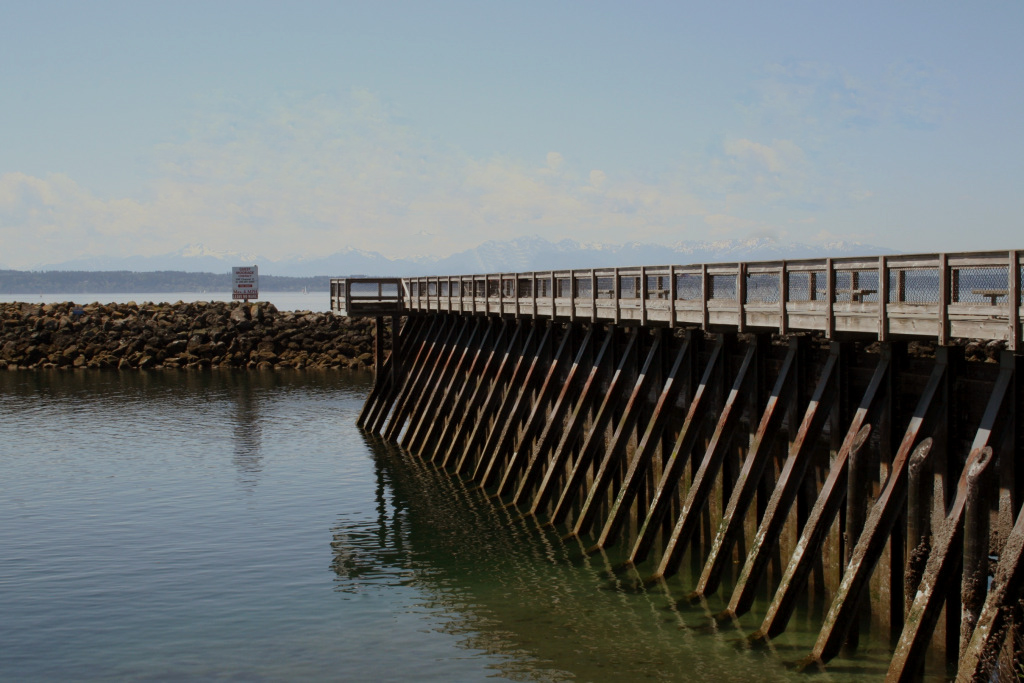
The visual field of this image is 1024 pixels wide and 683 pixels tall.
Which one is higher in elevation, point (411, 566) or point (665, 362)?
point (665, 362)

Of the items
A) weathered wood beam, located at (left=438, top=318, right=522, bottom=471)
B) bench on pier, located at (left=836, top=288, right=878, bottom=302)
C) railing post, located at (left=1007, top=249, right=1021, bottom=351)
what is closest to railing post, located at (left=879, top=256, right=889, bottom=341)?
bench on pier, located at (left=836, top=288, right=878, bottom=302)

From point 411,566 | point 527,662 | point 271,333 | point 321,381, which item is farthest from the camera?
point 271,333

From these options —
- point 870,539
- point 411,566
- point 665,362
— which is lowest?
point 411,566

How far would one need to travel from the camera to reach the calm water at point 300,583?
16.4 meters

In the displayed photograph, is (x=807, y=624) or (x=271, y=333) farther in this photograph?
(x=271, y=333)

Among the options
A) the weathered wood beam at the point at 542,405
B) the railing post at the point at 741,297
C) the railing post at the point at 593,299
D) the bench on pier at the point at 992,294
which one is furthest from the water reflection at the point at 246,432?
the bench on pier at the point at 992,294

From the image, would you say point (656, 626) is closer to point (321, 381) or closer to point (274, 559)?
point (274, 559)

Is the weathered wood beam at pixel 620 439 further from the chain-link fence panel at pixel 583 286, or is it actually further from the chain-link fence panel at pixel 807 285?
the chain-link fence panel at pixel 807 285

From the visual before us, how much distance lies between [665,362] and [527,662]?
8749mm

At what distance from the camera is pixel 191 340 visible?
78.5m

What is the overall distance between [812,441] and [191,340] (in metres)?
68.2

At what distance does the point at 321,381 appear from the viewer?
218 feet

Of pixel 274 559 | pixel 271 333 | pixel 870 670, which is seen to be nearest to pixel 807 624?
pixel 870 670

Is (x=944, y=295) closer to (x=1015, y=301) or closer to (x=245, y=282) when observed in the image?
(x=1015, y=301)
